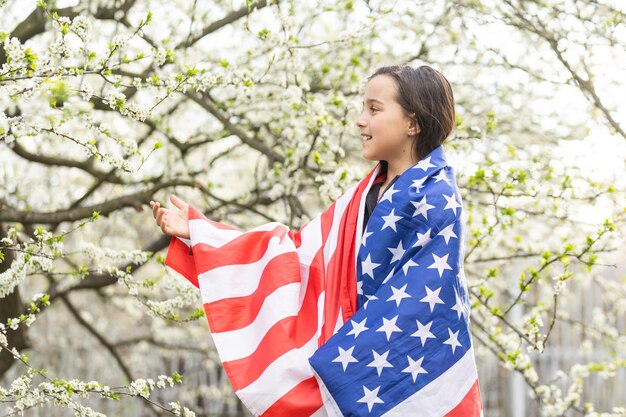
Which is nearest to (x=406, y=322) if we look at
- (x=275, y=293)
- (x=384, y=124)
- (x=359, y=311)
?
(x=359, y=311)

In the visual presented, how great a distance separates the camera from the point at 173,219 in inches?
107

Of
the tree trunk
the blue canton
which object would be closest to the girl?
the blue canton

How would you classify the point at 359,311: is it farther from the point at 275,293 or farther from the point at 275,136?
the point at 275,136

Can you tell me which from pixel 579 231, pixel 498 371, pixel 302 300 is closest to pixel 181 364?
pixel 498 371

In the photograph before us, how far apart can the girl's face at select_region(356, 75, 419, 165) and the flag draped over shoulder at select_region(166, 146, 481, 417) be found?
0.10 m

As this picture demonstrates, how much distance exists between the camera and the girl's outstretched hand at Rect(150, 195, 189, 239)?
267 cm

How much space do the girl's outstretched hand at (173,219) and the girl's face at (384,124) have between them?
2.08 ft

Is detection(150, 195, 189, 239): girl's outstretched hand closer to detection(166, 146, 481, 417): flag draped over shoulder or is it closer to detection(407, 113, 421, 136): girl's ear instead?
detection(166, 146, 481, 417): flag draped over shoulder

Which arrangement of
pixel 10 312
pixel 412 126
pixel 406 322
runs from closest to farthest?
1. pixel 406 322
2. pixel 412 126
3. pixel 10 312

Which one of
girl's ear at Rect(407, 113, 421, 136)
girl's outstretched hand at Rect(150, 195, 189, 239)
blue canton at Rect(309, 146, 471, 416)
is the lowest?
blue canton at Rect(309, 146, 471, 416)

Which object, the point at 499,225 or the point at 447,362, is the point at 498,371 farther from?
the point at 447,362

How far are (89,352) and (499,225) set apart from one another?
5041 millimetres

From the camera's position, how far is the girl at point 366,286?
7.32ft

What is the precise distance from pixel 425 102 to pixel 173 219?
0.87m
